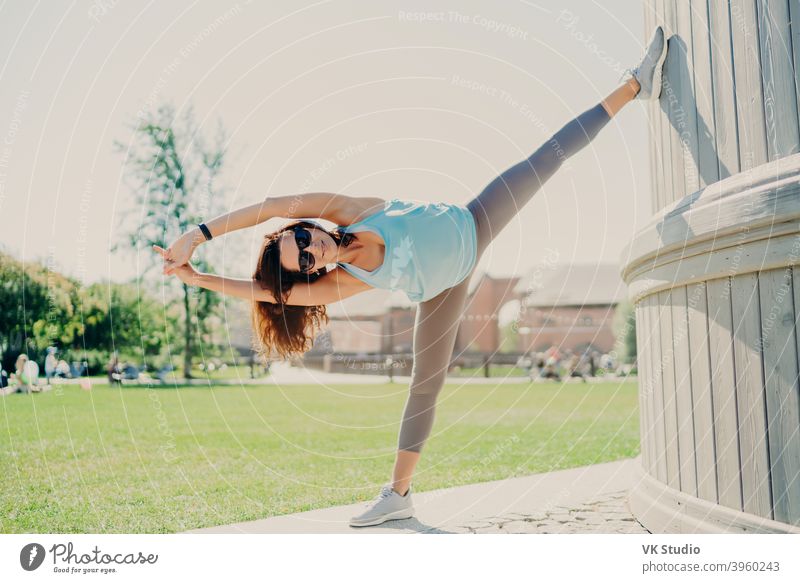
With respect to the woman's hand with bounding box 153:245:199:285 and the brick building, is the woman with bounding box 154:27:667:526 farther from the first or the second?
the brick building

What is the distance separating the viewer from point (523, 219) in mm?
5539

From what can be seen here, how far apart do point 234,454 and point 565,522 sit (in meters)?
3.71

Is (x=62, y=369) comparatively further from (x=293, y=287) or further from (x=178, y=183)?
(x=293, y=287)

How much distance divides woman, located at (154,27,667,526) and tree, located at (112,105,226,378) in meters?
11.3

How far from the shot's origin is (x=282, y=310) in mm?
3441

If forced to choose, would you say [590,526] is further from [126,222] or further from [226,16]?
[126,222]

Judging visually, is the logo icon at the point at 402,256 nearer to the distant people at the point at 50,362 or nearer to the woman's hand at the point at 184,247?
the woman's hand at the point at 184,247

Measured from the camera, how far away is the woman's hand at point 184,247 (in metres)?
3.05

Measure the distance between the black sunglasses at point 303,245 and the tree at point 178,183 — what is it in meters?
11.5

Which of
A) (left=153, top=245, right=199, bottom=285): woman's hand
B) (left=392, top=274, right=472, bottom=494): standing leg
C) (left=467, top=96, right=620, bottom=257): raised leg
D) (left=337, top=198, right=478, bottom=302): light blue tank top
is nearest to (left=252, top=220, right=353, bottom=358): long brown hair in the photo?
(left=337, top=198, right=478, bottom=302): light blue tank top

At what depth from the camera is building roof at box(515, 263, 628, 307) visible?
42312 millimetres

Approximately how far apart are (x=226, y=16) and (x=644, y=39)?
3.07 m

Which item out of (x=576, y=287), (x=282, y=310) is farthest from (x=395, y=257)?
(x=576, y=287)
